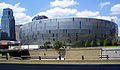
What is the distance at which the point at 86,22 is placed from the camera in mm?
91625

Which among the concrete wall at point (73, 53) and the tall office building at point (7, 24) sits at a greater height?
the tall office building at point (7, 24)

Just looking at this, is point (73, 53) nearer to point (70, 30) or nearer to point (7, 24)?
point (70, 30)

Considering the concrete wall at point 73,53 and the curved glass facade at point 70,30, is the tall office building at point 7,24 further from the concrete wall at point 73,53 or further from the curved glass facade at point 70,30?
the concrete wall at point 73,53

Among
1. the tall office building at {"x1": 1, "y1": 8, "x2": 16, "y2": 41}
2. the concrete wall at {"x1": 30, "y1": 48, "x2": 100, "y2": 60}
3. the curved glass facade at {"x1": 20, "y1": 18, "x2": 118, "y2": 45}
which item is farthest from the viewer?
the tall office building at {"x1": 1, "y1": 8, "x2": 16, "y2": 41}

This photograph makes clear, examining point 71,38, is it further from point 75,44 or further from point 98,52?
point 98,52

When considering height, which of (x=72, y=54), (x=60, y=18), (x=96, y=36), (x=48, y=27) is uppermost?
(x=60, y=18)

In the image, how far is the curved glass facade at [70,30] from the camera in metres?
89.4

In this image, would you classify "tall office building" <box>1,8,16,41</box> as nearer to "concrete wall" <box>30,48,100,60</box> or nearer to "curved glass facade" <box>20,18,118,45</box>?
"curved glass facade" <box>20,18,118,45</box>

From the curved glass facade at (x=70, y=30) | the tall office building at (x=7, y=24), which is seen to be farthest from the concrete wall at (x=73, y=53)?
the tall office building at (x=7, y=24)

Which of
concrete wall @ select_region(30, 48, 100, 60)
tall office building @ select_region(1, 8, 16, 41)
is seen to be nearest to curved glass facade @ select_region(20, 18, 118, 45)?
concrete wall @ select_region(30, 48, 100, 60)

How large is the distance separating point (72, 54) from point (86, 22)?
1791 inches

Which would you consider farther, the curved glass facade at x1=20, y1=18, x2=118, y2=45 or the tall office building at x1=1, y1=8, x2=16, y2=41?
the tall office building at x1=1, y1=8, x2=16, y2=41

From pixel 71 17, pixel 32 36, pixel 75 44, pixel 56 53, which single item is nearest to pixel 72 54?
pixel 56 53

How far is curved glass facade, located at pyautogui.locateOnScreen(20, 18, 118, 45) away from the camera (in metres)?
89.4
